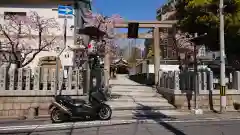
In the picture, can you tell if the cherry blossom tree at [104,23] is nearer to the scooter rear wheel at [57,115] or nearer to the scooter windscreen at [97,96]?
the scooter windscreen at [97,96]

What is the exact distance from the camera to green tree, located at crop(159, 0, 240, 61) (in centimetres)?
1612

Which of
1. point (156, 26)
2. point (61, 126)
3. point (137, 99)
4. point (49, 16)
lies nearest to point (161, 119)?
point (61, 126)

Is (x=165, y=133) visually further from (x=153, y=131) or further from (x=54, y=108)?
(x=54, y=108)

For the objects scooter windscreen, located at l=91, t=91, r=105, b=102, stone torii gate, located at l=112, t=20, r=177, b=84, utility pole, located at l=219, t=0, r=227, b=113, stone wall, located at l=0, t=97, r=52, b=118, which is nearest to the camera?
scooter windscreen, located at l=91, t=91, r=105, b=102

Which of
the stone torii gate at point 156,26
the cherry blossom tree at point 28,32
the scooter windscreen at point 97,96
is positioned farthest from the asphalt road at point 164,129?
the stone torii gate at point 156,26

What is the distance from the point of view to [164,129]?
10.7 meters

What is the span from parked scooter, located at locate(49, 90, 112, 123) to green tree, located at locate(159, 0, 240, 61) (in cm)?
710

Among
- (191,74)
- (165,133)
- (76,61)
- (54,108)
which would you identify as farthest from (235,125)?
(76,61)

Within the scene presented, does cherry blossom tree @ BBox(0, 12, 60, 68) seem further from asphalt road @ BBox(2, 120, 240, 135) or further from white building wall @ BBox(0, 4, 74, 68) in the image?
asphalt road @ BBox(2, 120, 240, 135)

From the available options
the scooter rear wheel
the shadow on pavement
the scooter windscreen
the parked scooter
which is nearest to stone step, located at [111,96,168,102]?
the shadow on pavement

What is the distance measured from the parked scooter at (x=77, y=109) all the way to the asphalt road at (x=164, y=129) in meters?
1.63

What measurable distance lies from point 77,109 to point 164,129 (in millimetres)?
3680

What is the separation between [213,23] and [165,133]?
27.3ft

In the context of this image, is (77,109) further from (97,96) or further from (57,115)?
(97,96)
